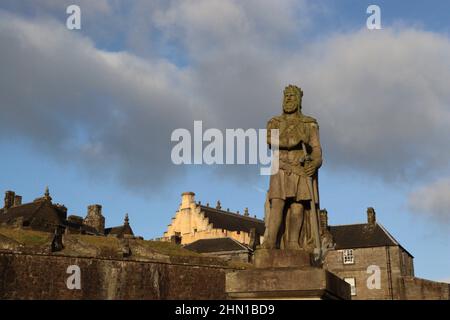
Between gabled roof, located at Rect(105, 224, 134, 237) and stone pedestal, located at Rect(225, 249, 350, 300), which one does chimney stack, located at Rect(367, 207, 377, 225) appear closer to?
gabled roof, located at Rect(105, 224, 134, 237)

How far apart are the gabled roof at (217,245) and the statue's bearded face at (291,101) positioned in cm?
3819

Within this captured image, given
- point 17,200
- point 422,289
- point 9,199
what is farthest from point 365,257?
point 9,199

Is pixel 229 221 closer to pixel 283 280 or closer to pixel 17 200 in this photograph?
pixel 17 200

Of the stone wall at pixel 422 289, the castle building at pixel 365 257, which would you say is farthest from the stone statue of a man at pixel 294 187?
the castle building at pixel 365 257

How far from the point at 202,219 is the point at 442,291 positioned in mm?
24817

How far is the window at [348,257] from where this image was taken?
4622 cm

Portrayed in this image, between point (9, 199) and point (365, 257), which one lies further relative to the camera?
point (9, 199)

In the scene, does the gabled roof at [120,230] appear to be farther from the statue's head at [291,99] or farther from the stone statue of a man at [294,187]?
the stone statue of a man at [294,187]

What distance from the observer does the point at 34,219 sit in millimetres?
42938

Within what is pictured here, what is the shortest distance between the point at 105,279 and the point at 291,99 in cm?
2366

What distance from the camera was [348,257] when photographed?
152 feet

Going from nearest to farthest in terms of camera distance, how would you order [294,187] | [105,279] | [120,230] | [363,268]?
[294,187]
[105,279]
[363,268]
[120,230]
